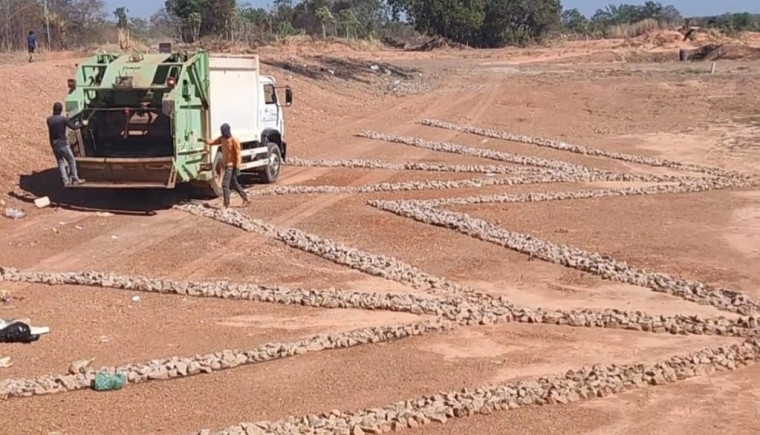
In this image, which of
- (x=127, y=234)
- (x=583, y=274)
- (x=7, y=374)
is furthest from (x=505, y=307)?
(x=127, y=234)

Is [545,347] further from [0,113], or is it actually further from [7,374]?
[0,113]

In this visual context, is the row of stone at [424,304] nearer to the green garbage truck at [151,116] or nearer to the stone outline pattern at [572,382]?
the stone outline pattern at [572,382]

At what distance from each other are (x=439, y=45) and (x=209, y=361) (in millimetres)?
74482

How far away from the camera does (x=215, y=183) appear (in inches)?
727

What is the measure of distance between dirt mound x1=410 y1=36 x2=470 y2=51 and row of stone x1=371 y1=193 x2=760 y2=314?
64.3 meters

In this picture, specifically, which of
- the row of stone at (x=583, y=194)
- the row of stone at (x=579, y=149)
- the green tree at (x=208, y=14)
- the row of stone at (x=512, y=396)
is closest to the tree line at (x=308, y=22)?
the green tree at (x=208, y=14)

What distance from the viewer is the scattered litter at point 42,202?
58.9 feet

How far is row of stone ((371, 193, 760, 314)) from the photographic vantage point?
11.9 meters

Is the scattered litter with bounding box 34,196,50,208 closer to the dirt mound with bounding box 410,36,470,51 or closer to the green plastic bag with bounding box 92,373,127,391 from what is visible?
the green plastic bag with bounding box 92,373,127,391

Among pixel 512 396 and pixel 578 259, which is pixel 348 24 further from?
pixel 512 396

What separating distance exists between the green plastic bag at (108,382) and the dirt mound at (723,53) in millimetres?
62018

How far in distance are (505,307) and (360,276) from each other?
2.58 meters

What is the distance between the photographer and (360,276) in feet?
43.4

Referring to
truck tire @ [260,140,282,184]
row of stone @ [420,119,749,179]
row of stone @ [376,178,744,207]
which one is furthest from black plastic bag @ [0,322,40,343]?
row of stone @ [420,119,749,179]
